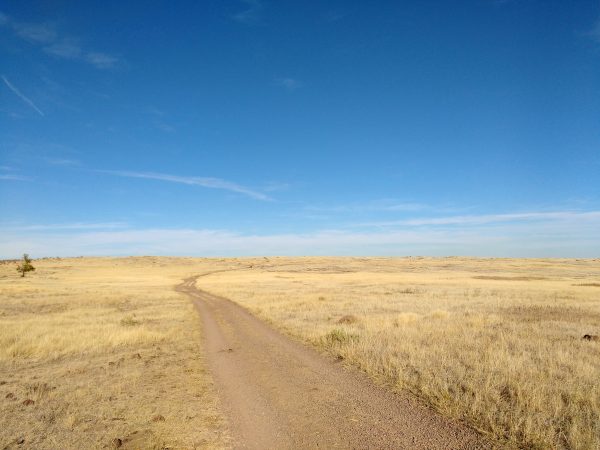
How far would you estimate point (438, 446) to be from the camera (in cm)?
662

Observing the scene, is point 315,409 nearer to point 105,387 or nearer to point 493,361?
point 105,387

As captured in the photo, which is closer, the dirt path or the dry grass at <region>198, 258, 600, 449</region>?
the dirt path

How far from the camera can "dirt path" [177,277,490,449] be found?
22.5ft

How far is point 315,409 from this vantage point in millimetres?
8320

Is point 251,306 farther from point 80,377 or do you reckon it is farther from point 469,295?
point 469,295

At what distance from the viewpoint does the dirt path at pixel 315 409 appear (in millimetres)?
6859

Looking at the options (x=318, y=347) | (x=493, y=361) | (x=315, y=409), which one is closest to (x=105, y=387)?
(x=315, y=409)

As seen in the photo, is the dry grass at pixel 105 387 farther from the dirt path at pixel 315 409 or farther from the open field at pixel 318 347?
the dirt path at pixel 315 409

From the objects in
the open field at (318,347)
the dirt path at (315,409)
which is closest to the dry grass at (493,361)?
the open field at (318,347)

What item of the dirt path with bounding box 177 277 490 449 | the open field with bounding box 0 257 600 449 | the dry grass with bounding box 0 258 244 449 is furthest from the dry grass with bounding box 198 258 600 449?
the dry grass with bounding box 0 258 244 449

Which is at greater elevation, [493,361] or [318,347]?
[493,361]

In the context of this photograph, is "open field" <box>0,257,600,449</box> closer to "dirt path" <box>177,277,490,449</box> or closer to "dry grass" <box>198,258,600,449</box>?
"dry grass" <box>198,258,600,449</box>

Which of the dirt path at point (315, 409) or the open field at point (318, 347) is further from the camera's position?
the open field at point (318, 347)

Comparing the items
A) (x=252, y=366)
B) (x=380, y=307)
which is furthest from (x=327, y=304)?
(x=252, y=366)
